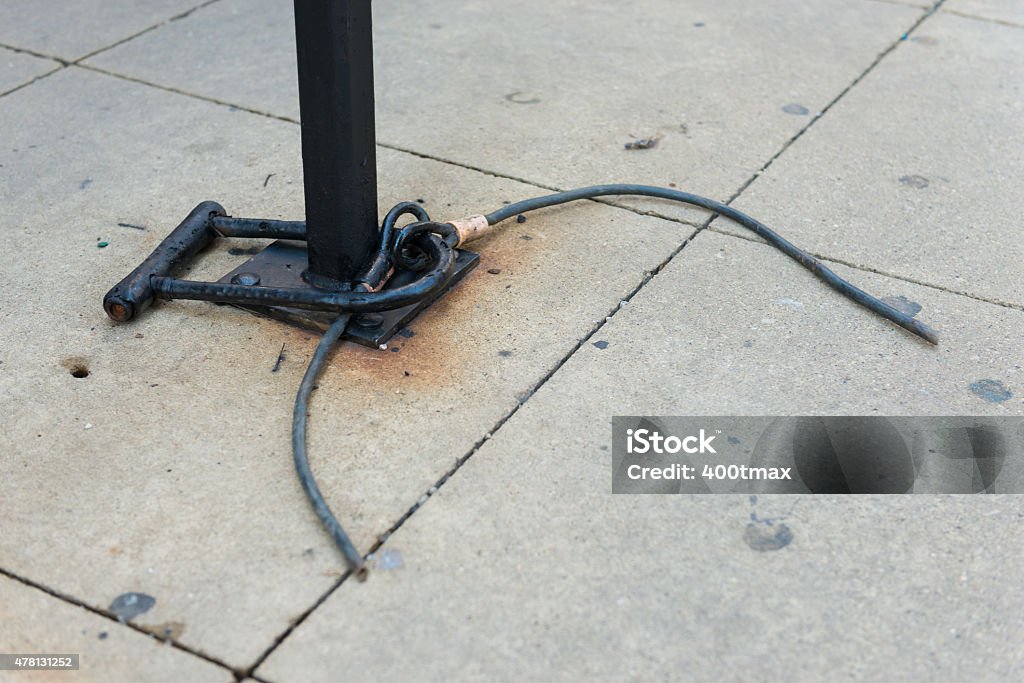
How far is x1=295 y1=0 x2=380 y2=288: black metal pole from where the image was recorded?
2.52 meters

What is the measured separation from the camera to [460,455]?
7.98 ft

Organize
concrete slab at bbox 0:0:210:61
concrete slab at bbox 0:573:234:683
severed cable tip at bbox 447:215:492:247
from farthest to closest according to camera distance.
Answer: concrete slab at bbox 0:0:210:61 < severed cable tip at bbox 447:215:492:247 < concrete slab at bbox 0:573:234:683

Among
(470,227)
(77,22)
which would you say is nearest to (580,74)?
(470,227)

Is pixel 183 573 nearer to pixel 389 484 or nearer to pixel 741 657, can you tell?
pixel 389 484

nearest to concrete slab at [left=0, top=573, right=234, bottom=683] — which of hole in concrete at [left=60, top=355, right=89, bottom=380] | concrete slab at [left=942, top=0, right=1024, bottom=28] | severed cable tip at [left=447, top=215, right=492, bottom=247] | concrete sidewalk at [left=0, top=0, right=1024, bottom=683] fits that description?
concrete sidewalk at [left=0, top=0, right=1024, bottom=683]

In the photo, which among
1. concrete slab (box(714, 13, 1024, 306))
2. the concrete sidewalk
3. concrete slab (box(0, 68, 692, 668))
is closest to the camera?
the concrete sidewalk

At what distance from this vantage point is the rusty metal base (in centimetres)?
276

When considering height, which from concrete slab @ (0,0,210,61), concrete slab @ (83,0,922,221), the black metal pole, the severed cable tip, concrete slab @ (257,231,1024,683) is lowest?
concrete slab @ (0,0,210,61)

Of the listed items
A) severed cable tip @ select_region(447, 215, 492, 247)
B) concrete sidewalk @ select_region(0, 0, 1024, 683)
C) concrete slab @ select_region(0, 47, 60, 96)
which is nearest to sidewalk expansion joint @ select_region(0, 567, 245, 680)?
concrete sidewalk @ select_region(0, 0, 1024, 683)

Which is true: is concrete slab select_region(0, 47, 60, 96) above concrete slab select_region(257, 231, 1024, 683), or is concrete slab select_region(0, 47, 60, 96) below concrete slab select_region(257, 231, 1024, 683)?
below

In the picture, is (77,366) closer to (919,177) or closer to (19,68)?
(19,68)

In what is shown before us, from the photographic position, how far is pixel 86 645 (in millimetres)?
1982

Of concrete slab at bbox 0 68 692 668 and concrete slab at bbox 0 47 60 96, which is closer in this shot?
concrete slab at bbox 0 68 692 668

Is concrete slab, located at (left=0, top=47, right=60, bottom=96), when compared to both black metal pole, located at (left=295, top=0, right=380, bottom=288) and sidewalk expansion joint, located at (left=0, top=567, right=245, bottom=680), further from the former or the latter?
sidewalk expansion joint, located at (left=0, top=567, right=245, bottom=680)
